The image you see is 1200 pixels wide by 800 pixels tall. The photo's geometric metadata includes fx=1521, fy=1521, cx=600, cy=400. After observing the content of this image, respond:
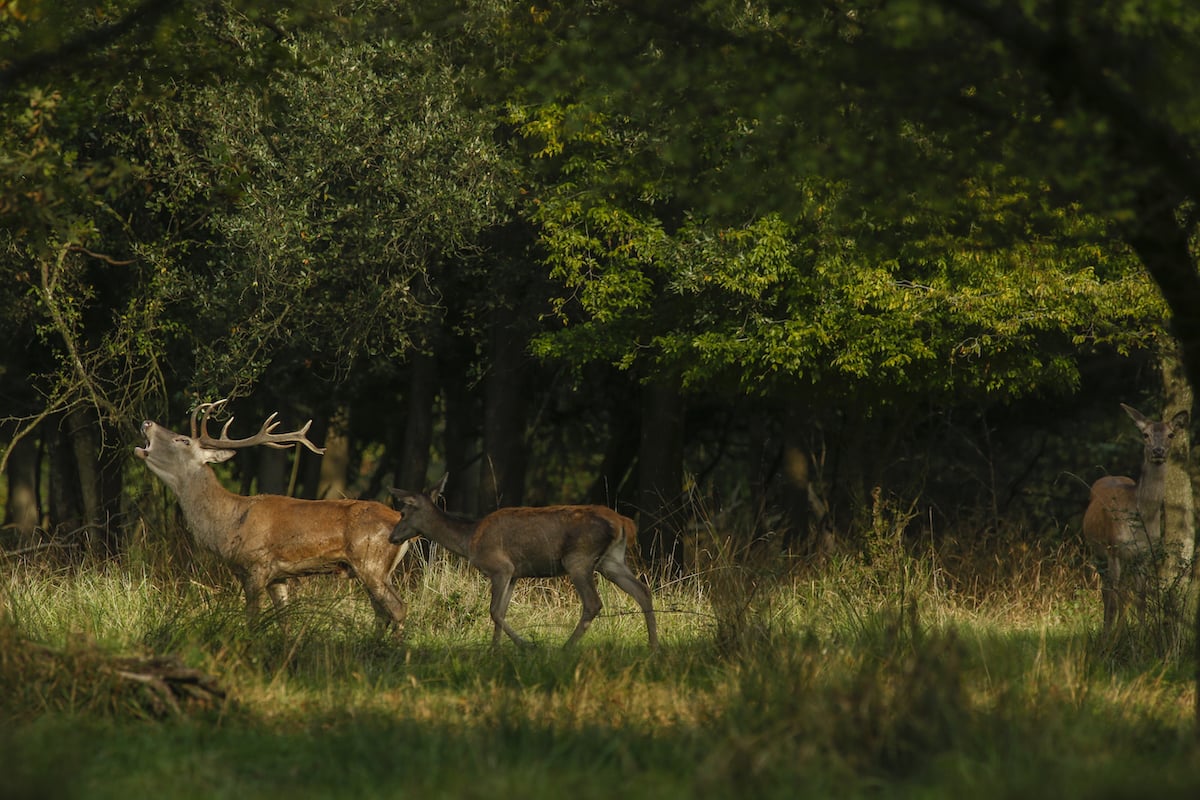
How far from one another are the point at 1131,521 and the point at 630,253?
603 centimetres

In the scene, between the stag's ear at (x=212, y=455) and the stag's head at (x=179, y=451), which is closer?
the stag's head at (x=179, y=451)

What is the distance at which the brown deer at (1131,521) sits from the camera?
10.4 meters

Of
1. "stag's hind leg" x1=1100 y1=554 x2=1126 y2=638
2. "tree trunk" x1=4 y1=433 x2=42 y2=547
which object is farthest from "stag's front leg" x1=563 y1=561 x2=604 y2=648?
"tree trunk" x1=4 y1=433 x2=42 y2=547

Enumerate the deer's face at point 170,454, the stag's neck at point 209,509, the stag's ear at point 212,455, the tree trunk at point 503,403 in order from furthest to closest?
the tree trunk at point 503,403 < the stag's ear at point 212,455 < the deer's face at point 170,454 < the stag's neck at point 209,509

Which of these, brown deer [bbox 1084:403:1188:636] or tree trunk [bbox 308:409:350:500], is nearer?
brown deer [bbox 1084:403:1188:636]

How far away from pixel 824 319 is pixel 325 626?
647 centimetres

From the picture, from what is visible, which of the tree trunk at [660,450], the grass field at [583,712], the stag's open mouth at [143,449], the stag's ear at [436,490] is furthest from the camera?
the tree trunk at [660,450]

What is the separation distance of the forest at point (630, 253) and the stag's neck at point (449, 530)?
1.58 m

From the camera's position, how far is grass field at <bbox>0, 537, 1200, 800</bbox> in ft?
19.0

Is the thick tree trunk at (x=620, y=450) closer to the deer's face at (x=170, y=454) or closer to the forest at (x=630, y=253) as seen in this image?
the forest at (x=630, y=253)

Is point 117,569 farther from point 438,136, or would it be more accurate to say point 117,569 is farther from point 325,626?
point 438,136

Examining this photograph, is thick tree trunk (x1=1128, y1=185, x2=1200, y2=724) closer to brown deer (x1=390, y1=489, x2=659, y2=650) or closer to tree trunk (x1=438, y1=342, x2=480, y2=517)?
brown deer (x1=390, y1=489, x2=659, y2=650)

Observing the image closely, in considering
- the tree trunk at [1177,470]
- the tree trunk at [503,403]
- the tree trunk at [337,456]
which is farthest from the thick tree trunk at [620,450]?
the tree trunk at [1177,470]

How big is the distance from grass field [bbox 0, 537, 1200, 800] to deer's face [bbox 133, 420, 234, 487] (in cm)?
179
